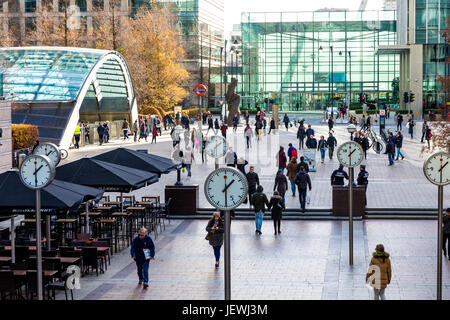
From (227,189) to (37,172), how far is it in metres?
3.86

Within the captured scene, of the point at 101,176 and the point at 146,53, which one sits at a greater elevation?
the point at 146,53

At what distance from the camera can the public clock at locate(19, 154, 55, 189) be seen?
1191 cm

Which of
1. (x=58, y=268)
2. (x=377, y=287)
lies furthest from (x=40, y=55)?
(x=377, y=287)

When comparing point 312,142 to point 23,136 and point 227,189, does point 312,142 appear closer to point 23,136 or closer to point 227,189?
point 23,136

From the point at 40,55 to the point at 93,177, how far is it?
32.4 metres

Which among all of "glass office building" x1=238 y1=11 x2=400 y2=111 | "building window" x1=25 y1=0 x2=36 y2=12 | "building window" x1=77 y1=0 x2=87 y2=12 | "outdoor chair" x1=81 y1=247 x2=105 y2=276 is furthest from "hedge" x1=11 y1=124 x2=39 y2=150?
"building window" x1=77 y1=0 x2=87 y2=12

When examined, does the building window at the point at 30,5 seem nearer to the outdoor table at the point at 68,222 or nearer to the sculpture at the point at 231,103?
the sculpture at the point at 231,103

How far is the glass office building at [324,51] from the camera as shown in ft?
312

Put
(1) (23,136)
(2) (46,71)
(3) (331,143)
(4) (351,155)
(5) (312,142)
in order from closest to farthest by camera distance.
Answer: (4) (351,155), (5) (312,142), (1) (23,136), (3) (331,143), (2) (46,71)

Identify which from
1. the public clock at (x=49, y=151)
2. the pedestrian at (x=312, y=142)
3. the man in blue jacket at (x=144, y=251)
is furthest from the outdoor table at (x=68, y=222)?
the pedestrian at (x=312, y=142)

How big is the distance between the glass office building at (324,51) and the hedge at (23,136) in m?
60.5

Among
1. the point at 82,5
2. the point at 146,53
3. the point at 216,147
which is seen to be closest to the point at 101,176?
the point at 216,147

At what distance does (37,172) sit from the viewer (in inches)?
469

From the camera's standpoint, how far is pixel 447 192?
2650 cm
